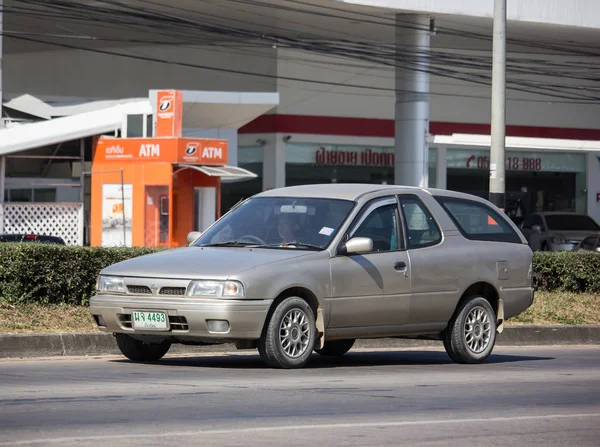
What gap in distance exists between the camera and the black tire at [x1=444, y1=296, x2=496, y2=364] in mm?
12250

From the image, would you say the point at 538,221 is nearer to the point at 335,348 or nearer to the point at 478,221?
the point at 478,221

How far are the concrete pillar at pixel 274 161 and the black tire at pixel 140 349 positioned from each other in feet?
110

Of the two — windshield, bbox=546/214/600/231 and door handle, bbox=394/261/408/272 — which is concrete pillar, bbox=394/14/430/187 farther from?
door handle, bbox=394/261/408/272

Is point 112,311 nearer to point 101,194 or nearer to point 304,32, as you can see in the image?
point 101,194

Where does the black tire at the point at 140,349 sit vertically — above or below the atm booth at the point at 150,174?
below

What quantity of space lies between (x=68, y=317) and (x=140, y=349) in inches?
98.3

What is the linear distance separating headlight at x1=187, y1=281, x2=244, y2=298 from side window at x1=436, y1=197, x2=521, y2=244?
9.92 ft

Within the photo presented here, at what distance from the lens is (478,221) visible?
12.9 meters

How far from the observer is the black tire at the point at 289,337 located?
1054 centimetres

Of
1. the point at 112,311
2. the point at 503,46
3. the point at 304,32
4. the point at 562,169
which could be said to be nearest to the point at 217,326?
the point at 112,311

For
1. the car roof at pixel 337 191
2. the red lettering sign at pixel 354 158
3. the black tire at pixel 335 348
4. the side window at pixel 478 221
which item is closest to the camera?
the car roof at pixel 337 191

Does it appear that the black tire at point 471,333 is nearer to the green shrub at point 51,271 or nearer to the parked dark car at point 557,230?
the green shrub at point 51,271

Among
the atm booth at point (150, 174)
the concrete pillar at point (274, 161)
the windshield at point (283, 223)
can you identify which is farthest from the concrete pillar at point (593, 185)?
the windshield at point (283, 223)

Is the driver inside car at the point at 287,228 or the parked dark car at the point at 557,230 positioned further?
the parked dark car at the point at 557,230
